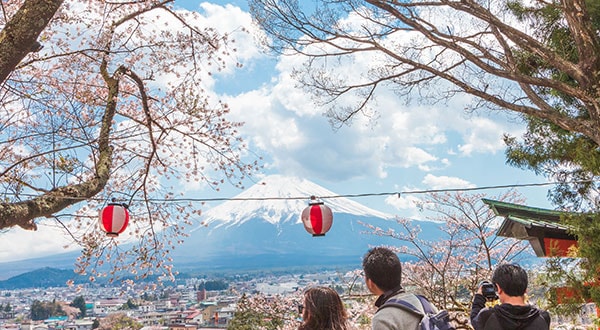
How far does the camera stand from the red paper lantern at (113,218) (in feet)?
13.9

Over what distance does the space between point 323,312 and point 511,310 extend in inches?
35.2

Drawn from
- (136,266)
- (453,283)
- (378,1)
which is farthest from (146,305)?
(378,1)

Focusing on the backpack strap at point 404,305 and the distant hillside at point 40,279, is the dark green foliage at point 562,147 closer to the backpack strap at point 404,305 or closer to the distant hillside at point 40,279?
the backpack strap at point 404,305

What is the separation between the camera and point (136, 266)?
513 centimetres

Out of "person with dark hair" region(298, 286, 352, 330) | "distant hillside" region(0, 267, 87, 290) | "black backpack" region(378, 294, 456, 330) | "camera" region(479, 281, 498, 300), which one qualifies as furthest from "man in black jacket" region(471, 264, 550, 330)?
"distant hillside" region(0, 267, 87, 290)

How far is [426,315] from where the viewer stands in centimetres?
162

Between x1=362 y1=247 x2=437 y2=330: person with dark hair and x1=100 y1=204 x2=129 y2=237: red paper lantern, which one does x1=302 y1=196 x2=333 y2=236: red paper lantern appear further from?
x1=362 y1=247 x2=437 y2=330: person with dark hair

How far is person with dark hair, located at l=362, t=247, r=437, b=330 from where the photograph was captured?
1584 millimetres

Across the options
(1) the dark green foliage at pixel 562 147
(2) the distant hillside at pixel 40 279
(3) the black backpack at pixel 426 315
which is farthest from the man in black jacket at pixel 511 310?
(2) the distant hillside at pixel 40 279

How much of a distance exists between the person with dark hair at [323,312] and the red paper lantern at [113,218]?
121 inches

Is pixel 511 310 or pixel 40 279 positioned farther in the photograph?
pixel 40 279

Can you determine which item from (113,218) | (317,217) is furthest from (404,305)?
(113,218)

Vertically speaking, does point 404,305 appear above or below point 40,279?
above

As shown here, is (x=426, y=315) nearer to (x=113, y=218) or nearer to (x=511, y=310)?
(x=511, y=310)
